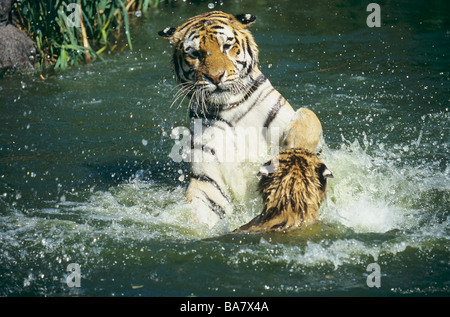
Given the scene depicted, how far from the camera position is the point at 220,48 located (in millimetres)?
3719

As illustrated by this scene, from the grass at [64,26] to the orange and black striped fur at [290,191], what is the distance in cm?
395

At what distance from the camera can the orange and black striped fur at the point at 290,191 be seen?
3.11m

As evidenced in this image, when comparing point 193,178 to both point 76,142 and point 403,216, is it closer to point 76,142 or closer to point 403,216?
point 403,216

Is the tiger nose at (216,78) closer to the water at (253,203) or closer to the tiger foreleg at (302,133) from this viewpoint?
the tiger foreleg at (302,133)

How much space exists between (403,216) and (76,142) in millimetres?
2634

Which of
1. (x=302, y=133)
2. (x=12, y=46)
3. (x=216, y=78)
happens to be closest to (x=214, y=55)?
(x=216, y=78)

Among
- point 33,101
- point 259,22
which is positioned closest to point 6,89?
point 33,101

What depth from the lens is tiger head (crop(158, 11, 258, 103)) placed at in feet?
11.9

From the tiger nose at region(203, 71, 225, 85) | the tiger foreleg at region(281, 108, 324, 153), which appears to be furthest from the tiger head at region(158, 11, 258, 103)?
the tiger foreleg at region(281, 108, 324, 153)

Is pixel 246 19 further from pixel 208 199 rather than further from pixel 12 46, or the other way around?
pixel 12 46

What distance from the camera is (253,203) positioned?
3672mm

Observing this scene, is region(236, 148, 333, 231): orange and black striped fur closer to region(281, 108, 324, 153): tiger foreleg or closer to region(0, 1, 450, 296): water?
region(0, 1, 450, 296): water

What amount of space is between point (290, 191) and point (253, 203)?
0.59 m

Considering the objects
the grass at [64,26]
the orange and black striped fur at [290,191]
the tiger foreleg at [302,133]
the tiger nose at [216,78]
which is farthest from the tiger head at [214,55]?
Answer: the grass at [64,26]
